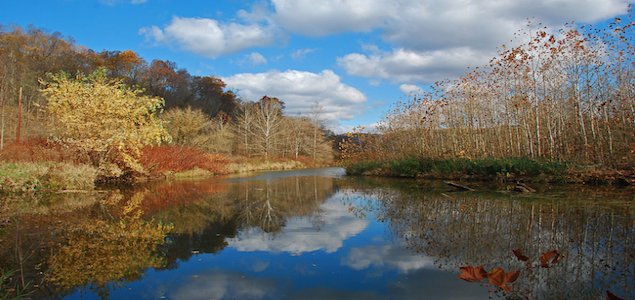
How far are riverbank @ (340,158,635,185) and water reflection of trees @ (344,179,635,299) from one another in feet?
6.70

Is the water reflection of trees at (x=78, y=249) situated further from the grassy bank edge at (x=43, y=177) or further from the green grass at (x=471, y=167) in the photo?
the green grass at (x=471, y=167)

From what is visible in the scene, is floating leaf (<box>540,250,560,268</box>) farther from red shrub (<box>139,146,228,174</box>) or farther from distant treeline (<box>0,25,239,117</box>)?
distant treeline (<box>0,25,239,117</box>)

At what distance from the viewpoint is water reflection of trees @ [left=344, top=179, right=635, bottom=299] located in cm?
335

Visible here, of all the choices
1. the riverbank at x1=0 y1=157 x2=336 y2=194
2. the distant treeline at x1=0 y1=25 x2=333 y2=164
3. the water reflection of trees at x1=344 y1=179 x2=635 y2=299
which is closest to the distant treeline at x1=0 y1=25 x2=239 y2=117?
the distant treeline at x1=0 y1=25 x2=333 y2=164

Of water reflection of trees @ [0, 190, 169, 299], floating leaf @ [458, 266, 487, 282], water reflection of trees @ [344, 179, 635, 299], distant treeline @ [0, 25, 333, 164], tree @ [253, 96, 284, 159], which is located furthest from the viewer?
tree @ [253, 96, 284, 159]

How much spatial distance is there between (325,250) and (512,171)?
411 inches

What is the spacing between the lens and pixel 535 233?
514 cm

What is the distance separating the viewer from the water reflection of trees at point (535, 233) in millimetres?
3352

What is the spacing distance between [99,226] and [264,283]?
4.26 metres

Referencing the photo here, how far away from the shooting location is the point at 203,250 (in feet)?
16.0

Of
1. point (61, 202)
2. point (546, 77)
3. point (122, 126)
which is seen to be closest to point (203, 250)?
point (61, 202)

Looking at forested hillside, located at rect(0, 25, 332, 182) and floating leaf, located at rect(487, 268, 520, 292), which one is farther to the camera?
forested hillside, located at rect(0, 25, 332, 182)

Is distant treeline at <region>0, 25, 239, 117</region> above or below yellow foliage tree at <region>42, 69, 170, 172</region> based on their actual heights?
above

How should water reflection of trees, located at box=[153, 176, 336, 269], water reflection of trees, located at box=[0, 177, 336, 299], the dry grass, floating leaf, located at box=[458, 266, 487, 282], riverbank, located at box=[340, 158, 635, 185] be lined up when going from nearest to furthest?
1. floating leaf, located at box=[458, 266, 487, 282]
2. water reflection of trees, located at box=[0, 177, 336, 299]
3. water reflection of trees, located at box=[153, 176, 336, 269]
4. riverbank, located at box=[340, 158, 635, 185]
5. the dry grass
